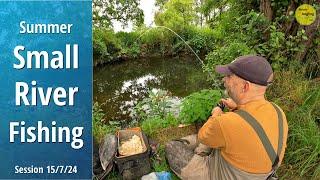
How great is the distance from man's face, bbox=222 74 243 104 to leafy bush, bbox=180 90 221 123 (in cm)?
146

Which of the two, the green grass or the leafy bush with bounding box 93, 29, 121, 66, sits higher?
the leafy bush with bounding box 93, 29, 121, 66

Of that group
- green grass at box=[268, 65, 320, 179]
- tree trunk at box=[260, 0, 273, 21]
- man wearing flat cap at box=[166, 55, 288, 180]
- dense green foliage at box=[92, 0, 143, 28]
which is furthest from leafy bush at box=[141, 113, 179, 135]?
dense green foliage at box=[92, 0, 143, 28]

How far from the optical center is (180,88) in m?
12.0

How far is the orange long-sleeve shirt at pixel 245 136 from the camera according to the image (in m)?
2.57

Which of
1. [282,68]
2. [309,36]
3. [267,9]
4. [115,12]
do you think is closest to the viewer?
[282,68]

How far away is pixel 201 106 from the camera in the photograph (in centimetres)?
429

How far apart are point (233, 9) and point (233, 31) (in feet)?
0.95

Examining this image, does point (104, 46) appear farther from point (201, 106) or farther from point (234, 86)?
point (234, 86)

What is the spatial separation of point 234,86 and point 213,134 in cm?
31

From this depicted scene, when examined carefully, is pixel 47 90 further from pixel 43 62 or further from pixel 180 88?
pixel 180 88

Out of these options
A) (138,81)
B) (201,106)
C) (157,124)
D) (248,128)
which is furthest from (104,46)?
(248,128)

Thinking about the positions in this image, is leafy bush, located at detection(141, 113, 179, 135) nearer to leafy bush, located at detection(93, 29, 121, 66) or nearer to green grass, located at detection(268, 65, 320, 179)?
green grass, located at detection(268, 65, 320, 179)

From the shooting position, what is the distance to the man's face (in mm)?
→ 2717

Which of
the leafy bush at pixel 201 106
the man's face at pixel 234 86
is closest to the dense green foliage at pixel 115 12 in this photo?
the leafy bush at pixel 201 106
